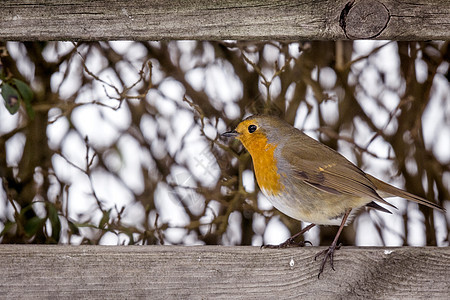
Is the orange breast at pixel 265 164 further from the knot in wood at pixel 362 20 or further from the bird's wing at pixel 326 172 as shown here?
the knot in wood at pixel 362 20

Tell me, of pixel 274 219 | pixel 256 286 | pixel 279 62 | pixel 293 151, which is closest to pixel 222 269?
pixel 256 286

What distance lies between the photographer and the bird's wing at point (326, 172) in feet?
5.21

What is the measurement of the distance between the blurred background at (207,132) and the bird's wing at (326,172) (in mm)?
535

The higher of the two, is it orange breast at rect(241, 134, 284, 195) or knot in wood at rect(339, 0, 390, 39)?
knot in wood at rect(339, 0, 390, 39)

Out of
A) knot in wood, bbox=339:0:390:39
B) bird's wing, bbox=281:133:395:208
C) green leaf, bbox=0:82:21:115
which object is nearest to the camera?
knot in wood, bbox=339:0:390:39

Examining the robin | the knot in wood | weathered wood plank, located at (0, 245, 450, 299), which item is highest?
the knot in wood

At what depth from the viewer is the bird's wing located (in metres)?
1.59

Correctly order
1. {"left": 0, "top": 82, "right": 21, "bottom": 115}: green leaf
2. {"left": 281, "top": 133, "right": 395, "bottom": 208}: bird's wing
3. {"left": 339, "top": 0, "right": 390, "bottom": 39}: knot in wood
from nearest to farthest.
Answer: {"left": 339, "top": 0, "right": 390, "bottom": 39}: knot in wood → {"left": 281, "top": 133, "right": 395, "bottom": 208}: bird's wing → {"left": 0, "top": 82, "right": 21, "bottom": 115}: green leaf

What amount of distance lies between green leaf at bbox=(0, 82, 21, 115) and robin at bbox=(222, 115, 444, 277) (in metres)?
0.76

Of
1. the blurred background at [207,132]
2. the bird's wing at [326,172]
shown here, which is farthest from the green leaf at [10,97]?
the bird's wing at [326,172]

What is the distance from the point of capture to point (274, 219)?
228cm

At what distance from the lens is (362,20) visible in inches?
55.1

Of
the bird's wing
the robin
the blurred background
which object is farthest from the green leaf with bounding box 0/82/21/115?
the bird's wing

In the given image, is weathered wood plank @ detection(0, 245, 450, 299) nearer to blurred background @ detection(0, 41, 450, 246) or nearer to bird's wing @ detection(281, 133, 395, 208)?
bird's wing @ detection(281, 133, 395, 208)
